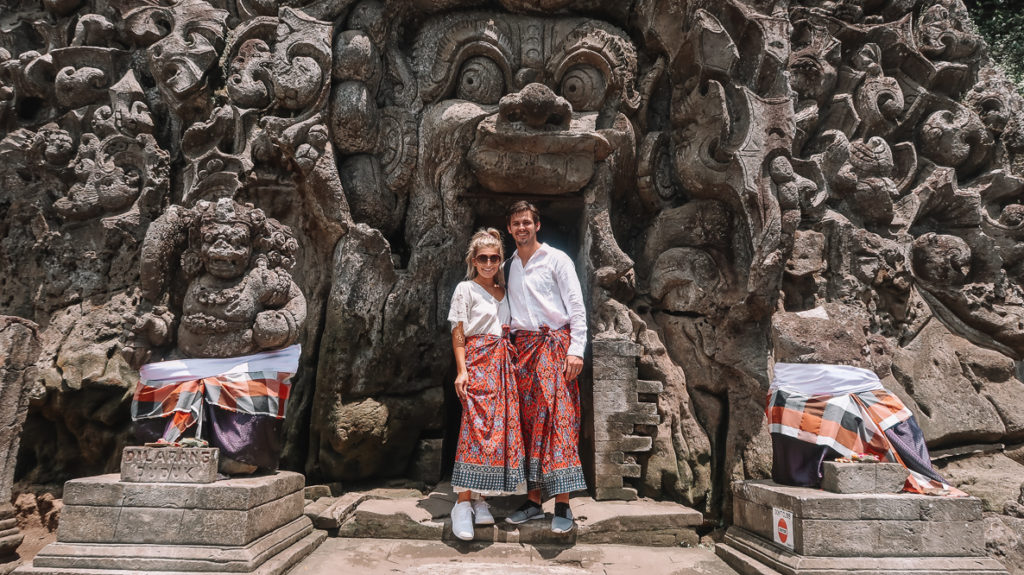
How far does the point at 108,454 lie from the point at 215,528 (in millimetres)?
2171

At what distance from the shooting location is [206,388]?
3.29 metres

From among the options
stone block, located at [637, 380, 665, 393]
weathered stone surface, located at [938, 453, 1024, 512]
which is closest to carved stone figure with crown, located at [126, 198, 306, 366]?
stone block, located at [637, 380, 665, 393]

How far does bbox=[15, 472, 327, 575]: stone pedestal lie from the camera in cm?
279

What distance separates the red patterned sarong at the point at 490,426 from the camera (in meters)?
3.54

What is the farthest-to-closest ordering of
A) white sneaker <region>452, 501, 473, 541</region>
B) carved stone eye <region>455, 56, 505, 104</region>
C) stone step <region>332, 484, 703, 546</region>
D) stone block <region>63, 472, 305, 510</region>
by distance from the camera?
1. carved stone eye <region>455, 56, 505, 104</region>
2. stone step <region>332, 484, 703, 546</region>
3. white sneaker <region>452, 501, 473, 541</region>
4. stone block <region>63, 472, 305, 510</region>

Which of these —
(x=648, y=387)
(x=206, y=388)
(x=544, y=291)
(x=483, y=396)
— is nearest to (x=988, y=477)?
(x=648, y=387)

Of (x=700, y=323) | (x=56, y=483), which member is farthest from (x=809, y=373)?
(x=56, y=483)

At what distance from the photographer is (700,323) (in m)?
5.00

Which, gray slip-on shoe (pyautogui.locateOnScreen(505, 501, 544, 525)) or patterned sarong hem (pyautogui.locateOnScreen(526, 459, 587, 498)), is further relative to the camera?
gray slip-on shoe (pyautogui.locateOnScreen(505, 501, 544, 525))

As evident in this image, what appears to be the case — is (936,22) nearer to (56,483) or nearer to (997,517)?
(997,517)

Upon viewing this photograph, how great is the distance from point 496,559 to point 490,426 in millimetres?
793

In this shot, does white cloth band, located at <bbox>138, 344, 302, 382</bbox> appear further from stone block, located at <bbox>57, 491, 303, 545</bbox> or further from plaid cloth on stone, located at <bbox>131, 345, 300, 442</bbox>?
stone block, located at <bbox>57, 491, 303, 545</bbox>

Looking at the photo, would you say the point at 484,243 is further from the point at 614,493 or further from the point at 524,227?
the point at 614,493

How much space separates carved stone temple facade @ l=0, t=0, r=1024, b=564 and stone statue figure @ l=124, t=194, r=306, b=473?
3.38 feet
